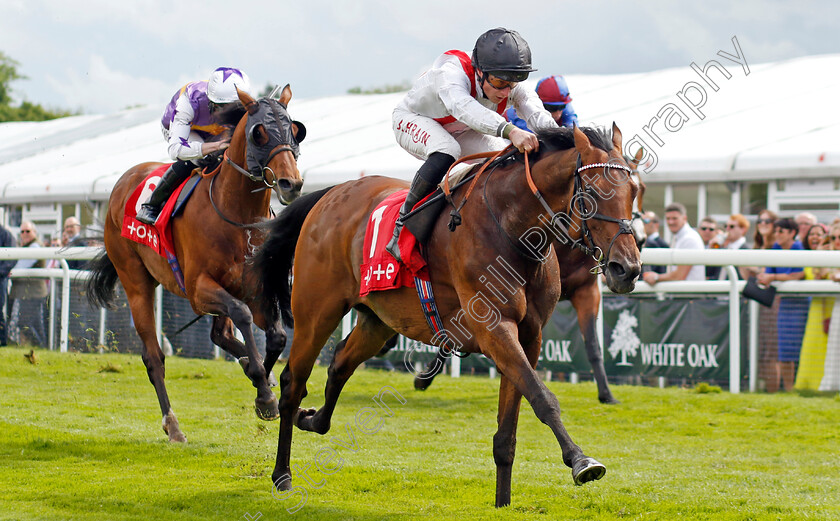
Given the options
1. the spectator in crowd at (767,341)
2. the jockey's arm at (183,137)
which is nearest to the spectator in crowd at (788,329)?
the spectator in crowd at (767,341)

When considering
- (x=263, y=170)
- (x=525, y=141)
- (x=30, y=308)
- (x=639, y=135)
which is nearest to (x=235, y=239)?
(x=263, y=170)

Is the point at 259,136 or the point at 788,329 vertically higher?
the point at 259,136

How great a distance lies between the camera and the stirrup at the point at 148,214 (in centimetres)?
709

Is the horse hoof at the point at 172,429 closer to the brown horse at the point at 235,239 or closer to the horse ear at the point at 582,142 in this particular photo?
the brown horse at the point at 235,239

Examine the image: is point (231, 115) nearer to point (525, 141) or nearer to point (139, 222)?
point (139, 222)

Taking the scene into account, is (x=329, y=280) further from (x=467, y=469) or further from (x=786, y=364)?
(x=786, y=364)

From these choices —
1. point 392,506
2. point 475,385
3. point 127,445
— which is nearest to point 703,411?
point 475,385

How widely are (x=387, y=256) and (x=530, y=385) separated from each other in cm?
109

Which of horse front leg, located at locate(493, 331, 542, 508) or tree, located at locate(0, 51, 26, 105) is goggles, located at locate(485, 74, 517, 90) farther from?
tree, located at locate(0, 51, 26, 105)

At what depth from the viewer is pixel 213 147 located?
6.95 metres

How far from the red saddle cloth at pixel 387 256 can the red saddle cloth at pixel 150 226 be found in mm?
2452

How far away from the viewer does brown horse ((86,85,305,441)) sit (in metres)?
6.23

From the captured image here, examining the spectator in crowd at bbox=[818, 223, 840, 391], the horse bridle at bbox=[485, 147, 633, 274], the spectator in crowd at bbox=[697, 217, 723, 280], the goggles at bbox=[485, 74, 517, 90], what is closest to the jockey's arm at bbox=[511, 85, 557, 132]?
the goggles at bbox=[485, 74, 517, 90]

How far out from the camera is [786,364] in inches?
329
